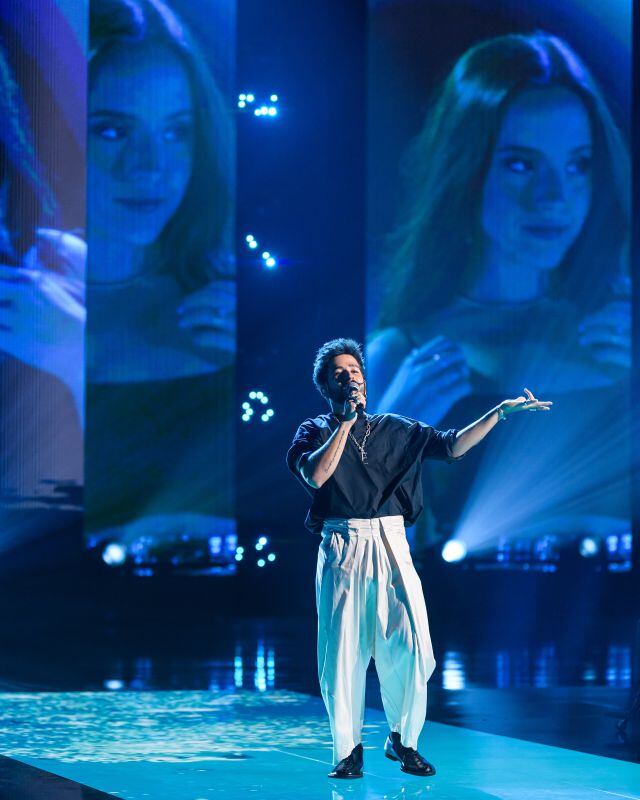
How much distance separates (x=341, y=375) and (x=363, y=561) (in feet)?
1.68

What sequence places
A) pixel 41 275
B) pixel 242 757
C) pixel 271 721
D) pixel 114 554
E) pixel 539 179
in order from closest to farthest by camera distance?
pixel 242 757, pixel 271 721, pixel 41 275, pixel 114 554, pixel 539 179

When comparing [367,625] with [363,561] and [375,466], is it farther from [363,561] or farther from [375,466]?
[375,466]

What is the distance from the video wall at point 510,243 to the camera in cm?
937

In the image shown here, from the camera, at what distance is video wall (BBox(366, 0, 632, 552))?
9367 mm

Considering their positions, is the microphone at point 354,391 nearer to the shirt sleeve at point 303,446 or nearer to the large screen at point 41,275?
the shirt sleeve at point 303,446

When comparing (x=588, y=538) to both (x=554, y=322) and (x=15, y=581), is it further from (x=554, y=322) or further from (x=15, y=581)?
(x=15, y=581)

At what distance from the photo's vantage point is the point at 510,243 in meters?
9.48

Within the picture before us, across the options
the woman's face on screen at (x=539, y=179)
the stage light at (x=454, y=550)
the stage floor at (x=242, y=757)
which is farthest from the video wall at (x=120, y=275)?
the stage floor at (x=242, y=757)

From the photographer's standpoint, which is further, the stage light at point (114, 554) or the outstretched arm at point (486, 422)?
the stage light at point (114, 554)

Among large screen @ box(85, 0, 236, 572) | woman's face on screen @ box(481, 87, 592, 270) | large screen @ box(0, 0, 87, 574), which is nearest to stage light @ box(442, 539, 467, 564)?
large screen @ box(85, 0, 236, 572)

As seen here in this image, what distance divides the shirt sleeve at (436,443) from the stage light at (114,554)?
5728 mm

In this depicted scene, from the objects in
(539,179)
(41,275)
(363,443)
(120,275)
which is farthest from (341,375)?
(539,179)

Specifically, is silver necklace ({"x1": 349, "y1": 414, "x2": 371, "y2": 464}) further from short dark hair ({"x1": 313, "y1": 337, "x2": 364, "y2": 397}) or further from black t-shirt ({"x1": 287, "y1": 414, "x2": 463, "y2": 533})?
short dark hair ({"x1": 313, "y1": 337, "x2": 364, "y2": 397})

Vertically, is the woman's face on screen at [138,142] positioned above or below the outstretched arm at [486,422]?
above
